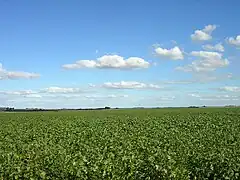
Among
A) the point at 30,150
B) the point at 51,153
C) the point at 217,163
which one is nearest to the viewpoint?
the point at 217,163

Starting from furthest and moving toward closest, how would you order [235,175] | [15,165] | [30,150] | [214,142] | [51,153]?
[214,142]
[30,150]
[51,153]
[15,165]
[235,175]

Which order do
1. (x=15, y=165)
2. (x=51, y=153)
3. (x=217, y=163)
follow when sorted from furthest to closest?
(x=51, y=153), (x=15, y=165), (x=217, y=163)

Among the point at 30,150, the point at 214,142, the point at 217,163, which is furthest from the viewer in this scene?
the point at 214,142

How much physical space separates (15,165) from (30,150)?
14.8 feet

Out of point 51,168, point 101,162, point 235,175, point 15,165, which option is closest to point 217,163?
point 235,175

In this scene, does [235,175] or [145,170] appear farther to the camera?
[145,170]

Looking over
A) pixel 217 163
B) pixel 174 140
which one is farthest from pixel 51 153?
pixel 174 140

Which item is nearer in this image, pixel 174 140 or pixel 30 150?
pixel 30 150

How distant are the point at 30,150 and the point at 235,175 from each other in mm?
10495

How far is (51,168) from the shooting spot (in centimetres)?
1497

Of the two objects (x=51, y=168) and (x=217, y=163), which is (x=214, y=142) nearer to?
(x=217, y=163)

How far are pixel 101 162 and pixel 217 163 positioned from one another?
4095 millimetres

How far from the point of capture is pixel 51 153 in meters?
16.7

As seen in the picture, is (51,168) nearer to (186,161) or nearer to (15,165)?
(15,165)
